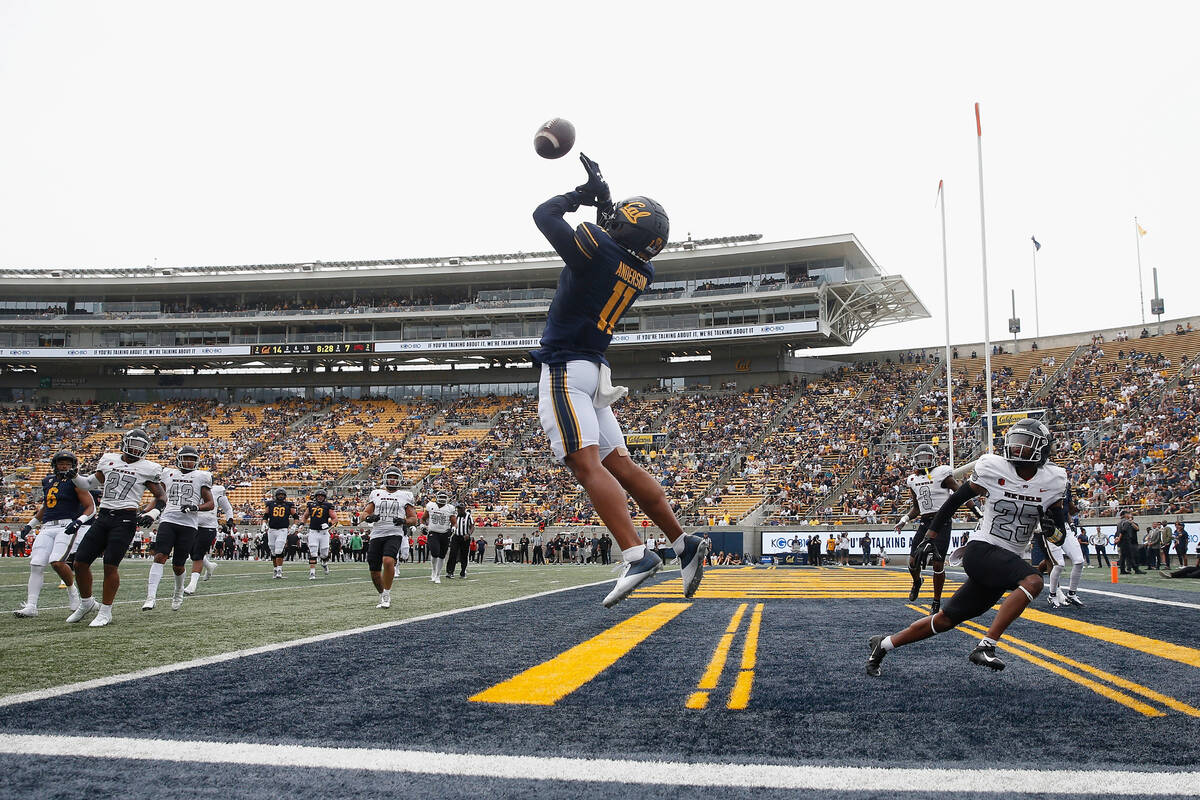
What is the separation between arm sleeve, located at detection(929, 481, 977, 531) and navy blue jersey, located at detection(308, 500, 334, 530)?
1615cm

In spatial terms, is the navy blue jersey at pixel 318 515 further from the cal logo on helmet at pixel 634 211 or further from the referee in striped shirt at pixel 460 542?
the cal logo on helmet at pixel 634 211

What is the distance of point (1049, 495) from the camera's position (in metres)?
5.36

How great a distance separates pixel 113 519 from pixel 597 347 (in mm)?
6353

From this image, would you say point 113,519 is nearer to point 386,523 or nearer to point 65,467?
point 65,467

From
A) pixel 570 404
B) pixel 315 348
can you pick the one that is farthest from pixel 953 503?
pixel 315 348

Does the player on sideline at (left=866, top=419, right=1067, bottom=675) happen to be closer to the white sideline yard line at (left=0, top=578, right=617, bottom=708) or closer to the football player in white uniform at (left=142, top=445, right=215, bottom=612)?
the white sideline yard line at (left=0, top=578, right=617, bottom=708)

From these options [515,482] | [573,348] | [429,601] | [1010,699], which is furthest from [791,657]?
[515,482]

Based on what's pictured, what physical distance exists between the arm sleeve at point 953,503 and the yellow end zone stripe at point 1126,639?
1.55 m

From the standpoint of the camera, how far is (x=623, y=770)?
2.70 m

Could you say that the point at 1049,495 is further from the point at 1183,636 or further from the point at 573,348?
the point at 573,348

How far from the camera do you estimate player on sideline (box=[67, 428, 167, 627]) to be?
26.7 feet

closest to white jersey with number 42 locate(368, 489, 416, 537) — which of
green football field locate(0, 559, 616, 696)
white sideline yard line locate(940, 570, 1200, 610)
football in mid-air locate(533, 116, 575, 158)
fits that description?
green football field locate(0, 559, 616, 696)

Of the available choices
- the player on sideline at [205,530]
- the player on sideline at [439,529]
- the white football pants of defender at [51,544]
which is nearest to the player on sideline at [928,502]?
the player on sideline at [205,530]

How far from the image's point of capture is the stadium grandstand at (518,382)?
3500cm
